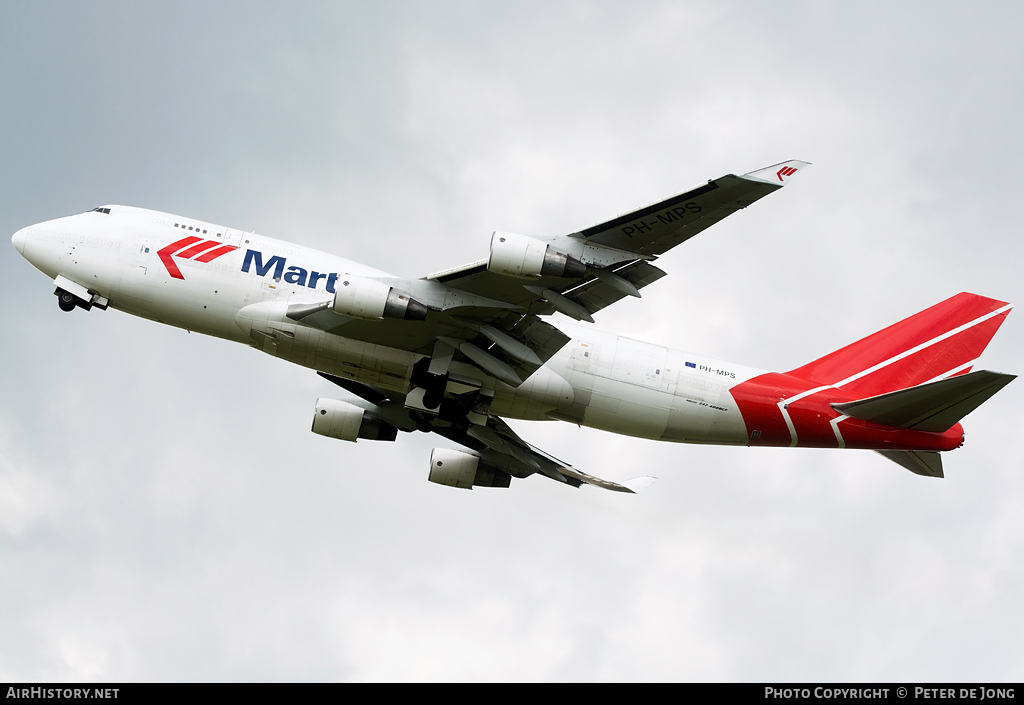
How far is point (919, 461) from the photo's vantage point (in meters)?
30.1

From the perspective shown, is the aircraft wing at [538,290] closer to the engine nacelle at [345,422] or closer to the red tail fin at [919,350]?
the engine nacelle at [345,422]

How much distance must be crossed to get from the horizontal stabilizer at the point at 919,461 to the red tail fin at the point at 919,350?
2.32 metres

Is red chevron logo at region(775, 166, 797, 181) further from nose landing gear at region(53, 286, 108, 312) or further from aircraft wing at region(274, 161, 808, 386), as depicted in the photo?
nose landing gear at region(53, 286, 108, 312)

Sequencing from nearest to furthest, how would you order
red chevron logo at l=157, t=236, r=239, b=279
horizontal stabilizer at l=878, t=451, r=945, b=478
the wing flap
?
the wing flap, red chevron logo at l=157, t=236, r=239, b=279, horizontal stabilizer at l=878, t=451, r=945, b=478

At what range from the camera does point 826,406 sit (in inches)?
1164

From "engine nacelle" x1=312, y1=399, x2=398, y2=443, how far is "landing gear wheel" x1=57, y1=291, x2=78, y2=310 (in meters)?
9.30

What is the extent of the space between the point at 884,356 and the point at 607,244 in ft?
45.4

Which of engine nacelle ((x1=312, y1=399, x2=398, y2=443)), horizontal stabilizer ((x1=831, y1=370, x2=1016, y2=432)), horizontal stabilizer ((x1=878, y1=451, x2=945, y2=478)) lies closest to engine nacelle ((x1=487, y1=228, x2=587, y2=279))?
engine nacelle ((x1=312, y1=399, x2=398, y2=443))

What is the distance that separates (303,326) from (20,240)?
10154 millimetres

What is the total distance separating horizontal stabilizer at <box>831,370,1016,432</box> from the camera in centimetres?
2667

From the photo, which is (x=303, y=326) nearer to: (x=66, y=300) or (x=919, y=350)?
(x=66, y=300)

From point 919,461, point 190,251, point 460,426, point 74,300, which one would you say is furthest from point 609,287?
point 74,300

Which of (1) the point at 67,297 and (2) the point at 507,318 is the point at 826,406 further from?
(1) the point at 67,297
